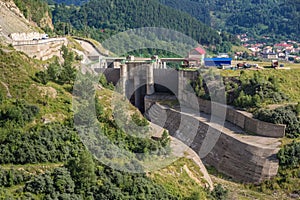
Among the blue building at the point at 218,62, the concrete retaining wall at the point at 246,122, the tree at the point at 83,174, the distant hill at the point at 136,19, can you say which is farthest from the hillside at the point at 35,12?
the tree at the point at 83,174

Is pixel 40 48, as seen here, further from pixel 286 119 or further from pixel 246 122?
pixel 286 119

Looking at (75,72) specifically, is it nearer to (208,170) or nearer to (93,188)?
(208,170)

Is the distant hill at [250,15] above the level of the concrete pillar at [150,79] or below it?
above

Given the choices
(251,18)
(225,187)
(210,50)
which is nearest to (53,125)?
(225,187)

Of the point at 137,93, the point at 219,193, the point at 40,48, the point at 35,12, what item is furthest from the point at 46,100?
the point at 35,12

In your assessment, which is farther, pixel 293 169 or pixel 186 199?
pixel 293 169

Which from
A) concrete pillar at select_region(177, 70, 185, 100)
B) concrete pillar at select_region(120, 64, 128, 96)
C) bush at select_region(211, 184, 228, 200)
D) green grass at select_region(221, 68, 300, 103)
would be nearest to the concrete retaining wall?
concrete pillar at select_region(177, 70, 185, 100)

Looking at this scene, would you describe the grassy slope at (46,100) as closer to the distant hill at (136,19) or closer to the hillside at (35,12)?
the hillside at (35,12)
